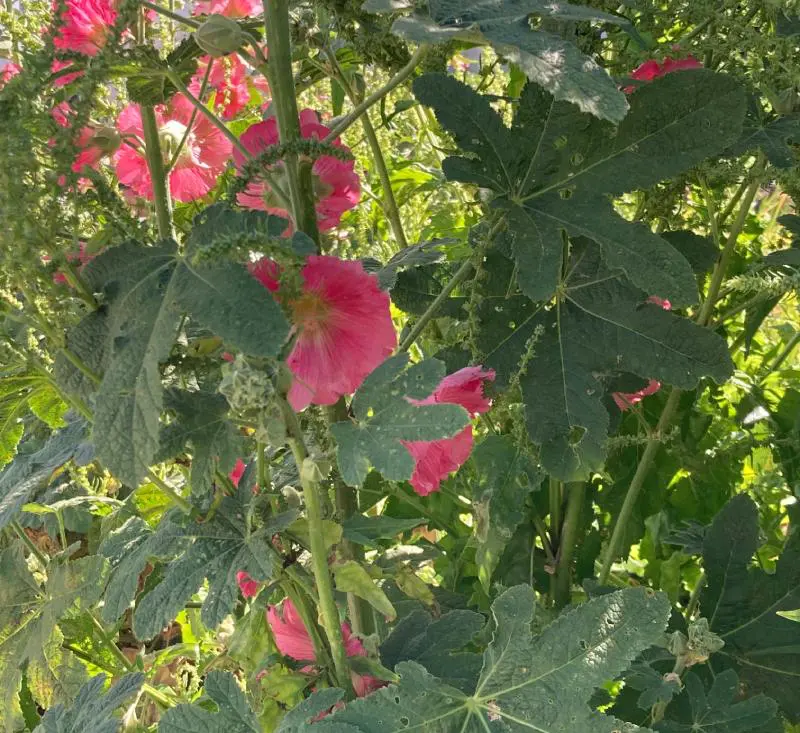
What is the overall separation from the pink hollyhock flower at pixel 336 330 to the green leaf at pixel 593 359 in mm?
164

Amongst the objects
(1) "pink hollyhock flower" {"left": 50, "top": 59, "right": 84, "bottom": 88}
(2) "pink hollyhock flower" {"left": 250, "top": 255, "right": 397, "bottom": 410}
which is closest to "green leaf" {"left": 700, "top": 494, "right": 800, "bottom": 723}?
(2) "pink hollyhock flower" {"left": 250, "top": 255, "right": 397, "bottom": 410}

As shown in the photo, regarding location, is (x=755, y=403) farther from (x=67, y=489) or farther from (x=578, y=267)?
(x=67, y=489)

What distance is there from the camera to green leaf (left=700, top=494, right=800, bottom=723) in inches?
34.0

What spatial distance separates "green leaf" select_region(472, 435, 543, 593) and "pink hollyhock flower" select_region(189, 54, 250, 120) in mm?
460

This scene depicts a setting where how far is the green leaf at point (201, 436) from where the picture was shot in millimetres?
569

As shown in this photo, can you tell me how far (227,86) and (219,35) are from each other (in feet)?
1.29

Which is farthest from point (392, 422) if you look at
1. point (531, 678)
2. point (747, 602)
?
point (747, 602)

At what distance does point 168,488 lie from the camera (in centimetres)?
64

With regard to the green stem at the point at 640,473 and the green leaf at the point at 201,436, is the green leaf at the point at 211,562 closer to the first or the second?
the green leaf at the point at 201,436

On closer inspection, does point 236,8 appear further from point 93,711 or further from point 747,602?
point 747,602

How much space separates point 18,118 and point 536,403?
44cm

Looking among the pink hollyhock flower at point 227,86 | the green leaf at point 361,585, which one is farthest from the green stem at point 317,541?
the pink hollyhock flower at point 227,86

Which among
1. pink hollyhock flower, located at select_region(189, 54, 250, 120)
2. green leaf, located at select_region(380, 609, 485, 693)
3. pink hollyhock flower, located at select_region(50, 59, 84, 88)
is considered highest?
pink hollyhock flower, located at select_region(50, 59, 84, 88)

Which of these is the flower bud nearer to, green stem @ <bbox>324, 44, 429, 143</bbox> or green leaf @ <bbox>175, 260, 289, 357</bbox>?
green stem @ <bbox>324, 44, 429, 143</bbox>
